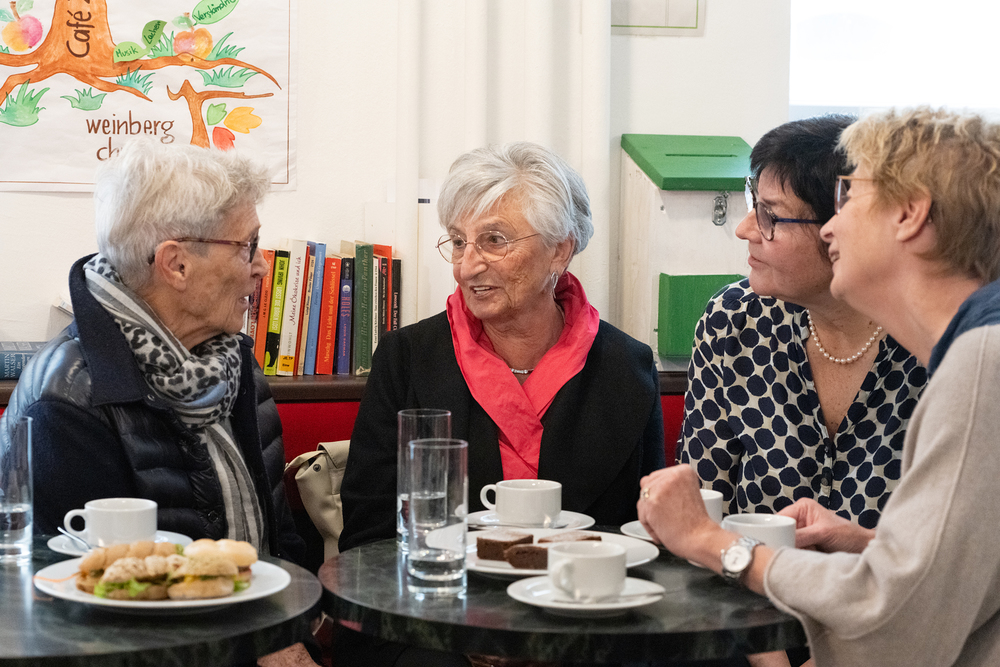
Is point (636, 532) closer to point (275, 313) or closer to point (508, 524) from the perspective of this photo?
point (508, 524)

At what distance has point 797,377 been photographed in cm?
201

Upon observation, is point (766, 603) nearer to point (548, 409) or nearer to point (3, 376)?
point (548, 409)

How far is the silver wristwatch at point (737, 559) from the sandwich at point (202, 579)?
0.61 m

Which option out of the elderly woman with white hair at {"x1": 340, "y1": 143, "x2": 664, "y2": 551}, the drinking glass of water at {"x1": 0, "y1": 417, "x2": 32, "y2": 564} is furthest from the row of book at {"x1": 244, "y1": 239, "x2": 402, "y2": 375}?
the drinking glass of water at {"x1": 0, "y1": 417, "x2": 32, "y2": 564}

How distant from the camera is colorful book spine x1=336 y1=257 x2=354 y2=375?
272cm

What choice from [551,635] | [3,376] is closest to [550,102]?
[3,376]

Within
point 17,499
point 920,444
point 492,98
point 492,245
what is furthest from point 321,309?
point 920,444

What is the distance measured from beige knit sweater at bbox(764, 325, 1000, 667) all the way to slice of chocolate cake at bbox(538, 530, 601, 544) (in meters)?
0.28

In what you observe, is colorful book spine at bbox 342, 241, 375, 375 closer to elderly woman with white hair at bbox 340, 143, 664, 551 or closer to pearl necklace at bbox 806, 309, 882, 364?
elderly woman with white hair at bbox 340, 143, 664, 551

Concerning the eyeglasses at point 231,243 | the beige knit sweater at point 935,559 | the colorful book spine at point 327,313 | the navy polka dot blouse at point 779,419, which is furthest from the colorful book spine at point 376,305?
the beige knit sweater at point 935,559

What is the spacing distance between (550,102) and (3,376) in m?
1.60

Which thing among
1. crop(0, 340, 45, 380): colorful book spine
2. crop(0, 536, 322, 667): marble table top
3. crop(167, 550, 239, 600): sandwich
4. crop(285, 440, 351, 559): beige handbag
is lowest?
crop(285, 440, 351, 559): beige handbag

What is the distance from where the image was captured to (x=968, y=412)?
1.16 m

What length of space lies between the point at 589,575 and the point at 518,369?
3.31ft
